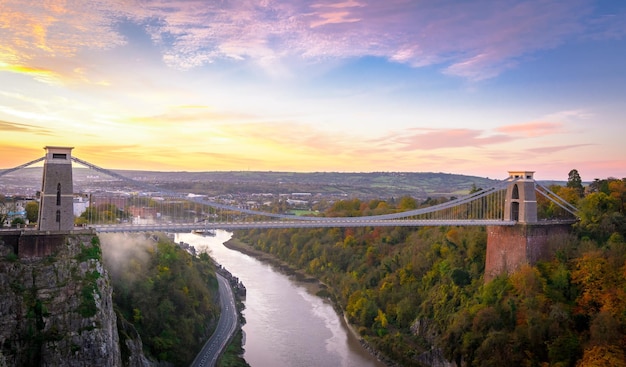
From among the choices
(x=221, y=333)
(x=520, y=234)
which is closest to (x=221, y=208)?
(x=221, y=333)

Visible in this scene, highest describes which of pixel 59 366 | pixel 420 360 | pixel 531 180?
pixel 531 180

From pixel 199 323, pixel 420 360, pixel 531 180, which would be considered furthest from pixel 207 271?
pixel 531 180

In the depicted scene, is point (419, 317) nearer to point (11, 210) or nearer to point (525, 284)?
point (525, 284)

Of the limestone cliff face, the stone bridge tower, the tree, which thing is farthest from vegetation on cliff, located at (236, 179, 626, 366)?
the stone bridge tower

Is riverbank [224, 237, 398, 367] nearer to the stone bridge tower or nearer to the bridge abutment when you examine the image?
the bridge abutment

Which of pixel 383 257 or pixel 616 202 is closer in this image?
pixel 616 202

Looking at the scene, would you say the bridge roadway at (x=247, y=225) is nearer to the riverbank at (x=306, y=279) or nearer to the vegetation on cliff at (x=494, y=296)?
the vegetation on cliff at (x=494, y=296)
